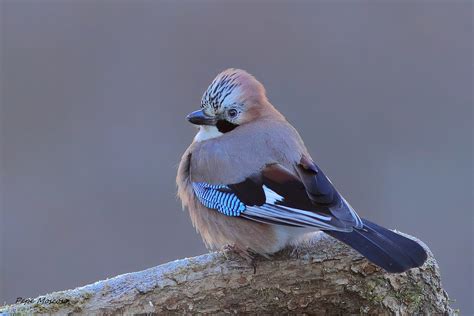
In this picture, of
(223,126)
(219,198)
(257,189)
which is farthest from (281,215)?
(223,126)

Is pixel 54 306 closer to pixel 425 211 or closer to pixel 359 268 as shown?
pixel 359 268

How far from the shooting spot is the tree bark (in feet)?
11.2

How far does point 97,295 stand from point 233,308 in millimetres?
516

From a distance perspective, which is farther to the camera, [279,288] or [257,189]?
[257,189]

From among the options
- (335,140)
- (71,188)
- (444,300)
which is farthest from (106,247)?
(444,300)

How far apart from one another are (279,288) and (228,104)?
3.19 feet

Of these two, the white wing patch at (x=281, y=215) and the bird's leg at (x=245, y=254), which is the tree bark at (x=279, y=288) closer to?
the bird's leg at (x=245, y=254)

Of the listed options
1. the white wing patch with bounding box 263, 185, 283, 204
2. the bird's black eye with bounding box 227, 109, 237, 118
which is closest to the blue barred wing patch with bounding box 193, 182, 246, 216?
the white wing patch with bounding box 263, 185, 283, 204

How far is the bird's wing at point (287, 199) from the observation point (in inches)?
137

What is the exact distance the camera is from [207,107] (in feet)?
13.6

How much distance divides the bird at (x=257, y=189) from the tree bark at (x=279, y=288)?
143 millimetres

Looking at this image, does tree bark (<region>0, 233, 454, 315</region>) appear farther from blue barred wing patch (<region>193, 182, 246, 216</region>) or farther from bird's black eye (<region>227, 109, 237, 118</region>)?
bird's black eye (<region>227, 109, 237, 118</region>)

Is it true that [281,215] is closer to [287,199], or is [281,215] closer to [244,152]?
[287,199]

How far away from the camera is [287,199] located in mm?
3588
